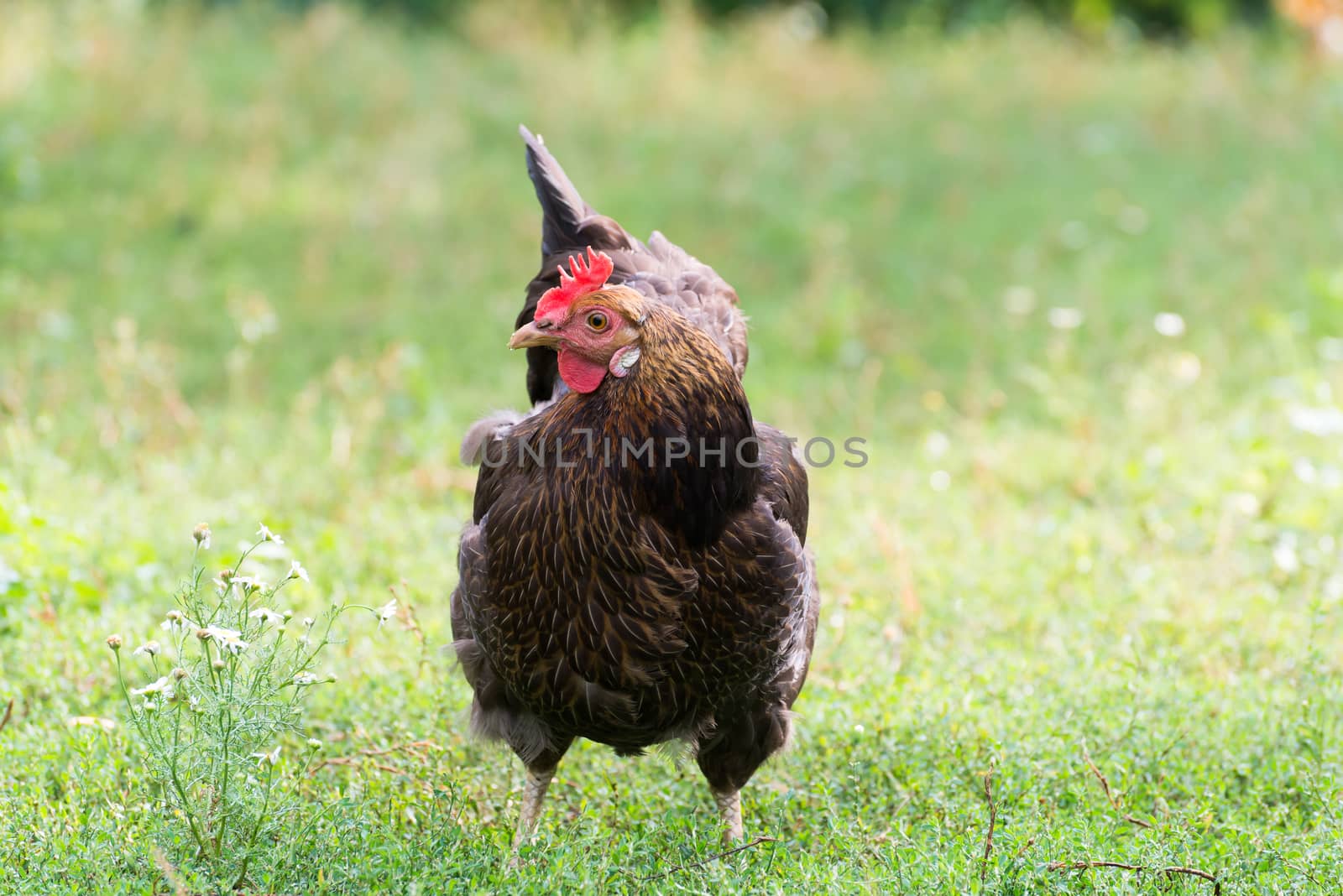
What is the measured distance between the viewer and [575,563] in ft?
10.1

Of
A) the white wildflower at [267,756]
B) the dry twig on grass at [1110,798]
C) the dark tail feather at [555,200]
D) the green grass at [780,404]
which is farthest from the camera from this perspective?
the dark tail feather at [555,200]

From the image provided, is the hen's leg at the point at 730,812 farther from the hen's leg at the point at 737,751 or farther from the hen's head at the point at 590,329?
the hen's head at the point at 590,329

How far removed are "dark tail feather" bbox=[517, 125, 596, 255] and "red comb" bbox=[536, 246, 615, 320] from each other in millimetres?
1044

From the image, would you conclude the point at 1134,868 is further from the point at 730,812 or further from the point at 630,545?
the point at 630,545

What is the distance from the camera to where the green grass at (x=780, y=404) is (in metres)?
3.46

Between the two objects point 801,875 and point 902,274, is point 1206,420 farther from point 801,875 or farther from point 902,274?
point 801,875

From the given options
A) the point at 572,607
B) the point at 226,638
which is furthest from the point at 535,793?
the point at 226,638

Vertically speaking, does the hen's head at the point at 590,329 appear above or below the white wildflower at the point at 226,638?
above

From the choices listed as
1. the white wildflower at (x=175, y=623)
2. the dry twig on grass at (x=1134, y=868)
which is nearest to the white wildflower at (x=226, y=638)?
the white wildflower at (x=175, y=623)

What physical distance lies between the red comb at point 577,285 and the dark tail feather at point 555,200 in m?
1.04

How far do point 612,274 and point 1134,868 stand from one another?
2279 millimetres

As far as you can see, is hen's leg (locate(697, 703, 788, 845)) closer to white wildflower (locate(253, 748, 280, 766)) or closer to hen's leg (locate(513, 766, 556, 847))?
hen's leg (locate(513, 766, 556, 847))

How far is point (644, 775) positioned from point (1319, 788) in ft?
6.42

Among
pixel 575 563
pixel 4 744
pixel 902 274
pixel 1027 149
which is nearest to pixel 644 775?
pixel 575 563
